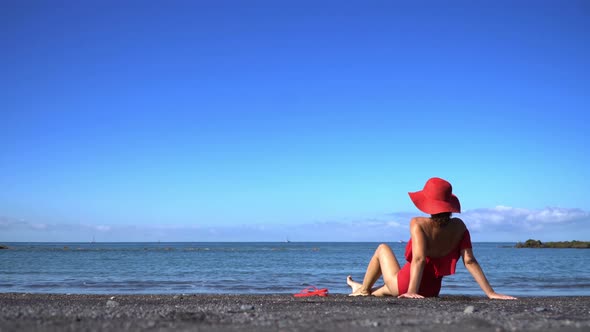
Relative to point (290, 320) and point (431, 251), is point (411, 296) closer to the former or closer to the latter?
point (431, 251)

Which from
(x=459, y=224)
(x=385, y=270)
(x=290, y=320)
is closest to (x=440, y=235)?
(x=459, y=224)

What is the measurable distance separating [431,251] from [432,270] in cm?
49

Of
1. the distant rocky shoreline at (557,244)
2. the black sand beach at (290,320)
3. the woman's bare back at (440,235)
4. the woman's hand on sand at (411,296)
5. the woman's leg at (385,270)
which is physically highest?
the woman's bare back at (440,235)

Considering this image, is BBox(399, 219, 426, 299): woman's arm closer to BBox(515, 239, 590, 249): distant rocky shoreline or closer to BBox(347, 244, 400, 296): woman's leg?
BBox(347, 244, 400, 296): woman's leg

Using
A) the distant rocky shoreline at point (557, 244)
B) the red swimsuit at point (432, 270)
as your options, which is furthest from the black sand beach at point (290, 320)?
the distant rocky shoreline at point (557, 244)

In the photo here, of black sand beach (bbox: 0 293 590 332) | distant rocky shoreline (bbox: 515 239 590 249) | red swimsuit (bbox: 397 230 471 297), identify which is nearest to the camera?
black sand beach (bbox: 0 293 590 332)

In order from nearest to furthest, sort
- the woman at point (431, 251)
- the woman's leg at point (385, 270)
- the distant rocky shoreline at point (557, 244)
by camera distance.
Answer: the woman at point (431, 251) < the woman's leg at point (385, 270) < the distant rocky shoreline at point (557, 244)

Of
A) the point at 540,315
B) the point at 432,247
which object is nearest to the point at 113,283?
the point at 432,247

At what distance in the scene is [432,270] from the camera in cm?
752

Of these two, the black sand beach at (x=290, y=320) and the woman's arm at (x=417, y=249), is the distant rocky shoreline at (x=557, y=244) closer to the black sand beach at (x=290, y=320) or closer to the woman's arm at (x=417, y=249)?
the woman's arm at (x=417, y=249)

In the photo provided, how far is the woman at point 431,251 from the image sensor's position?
6.91 m

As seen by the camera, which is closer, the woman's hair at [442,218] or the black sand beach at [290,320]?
the black sand beach at [290,320]

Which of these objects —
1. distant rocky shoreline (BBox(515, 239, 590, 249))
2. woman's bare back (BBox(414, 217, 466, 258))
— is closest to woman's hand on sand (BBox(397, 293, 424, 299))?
woman's bare back (BBox(414, 217, 466, 258))

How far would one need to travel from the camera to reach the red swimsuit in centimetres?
732
